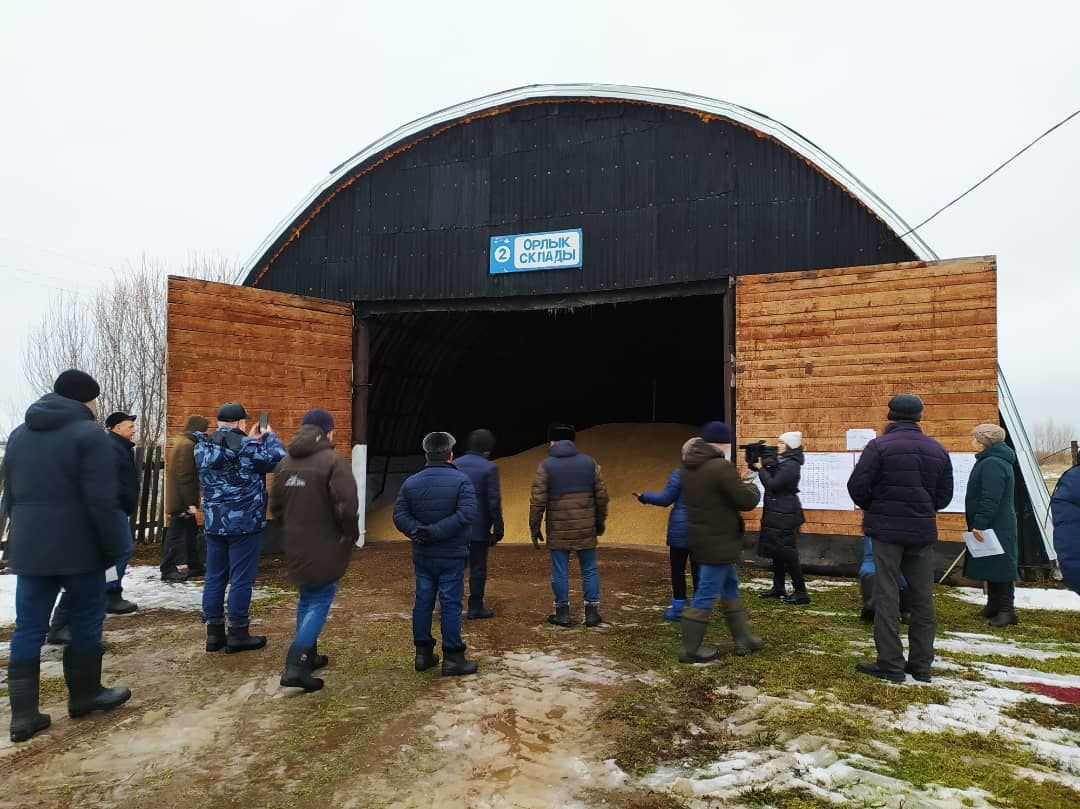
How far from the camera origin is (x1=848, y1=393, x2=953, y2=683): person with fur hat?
4.50 meters

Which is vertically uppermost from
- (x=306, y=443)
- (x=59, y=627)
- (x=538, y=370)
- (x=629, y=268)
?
(x=629, y=268)

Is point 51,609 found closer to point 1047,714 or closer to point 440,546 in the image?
point 440,546

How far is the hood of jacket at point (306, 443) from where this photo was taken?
4.49 m

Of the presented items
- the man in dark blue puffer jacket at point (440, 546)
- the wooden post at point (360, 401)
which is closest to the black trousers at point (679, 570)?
the man in dark blue puffer jacket at point (440, 546)

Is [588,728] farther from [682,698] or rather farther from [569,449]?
[569,449]

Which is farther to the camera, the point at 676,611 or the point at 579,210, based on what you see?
the point at 579,210

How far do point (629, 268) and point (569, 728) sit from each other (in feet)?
24.9

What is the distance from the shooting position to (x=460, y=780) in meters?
3.18

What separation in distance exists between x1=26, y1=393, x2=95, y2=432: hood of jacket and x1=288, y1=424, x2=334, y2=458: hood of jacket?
1.25 metres

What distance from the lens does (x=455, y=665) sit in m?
4.66

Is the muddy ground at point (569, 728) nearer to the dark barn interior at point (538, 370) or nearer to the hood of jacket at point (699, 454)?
the hood of jacket at point (699, 454)

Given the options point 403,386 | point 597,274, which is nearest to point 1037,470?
point 597,274

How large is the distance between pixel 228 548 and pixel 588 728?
335cm

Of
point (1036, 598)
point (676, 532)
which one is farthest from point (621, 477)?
point (676, 532)
